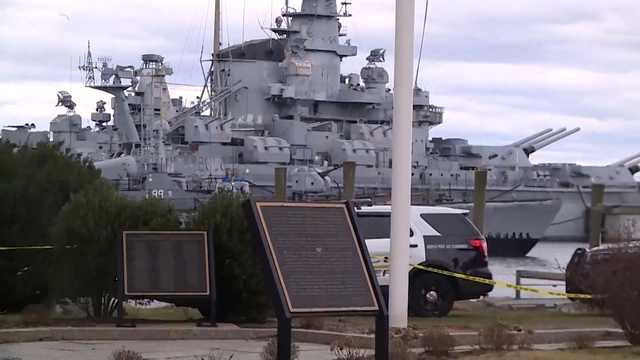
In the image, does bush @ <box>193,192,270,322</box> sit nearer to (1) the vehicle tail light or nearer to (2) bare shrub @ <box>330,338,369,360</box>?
(2) bare shrub @ <box>330,338,369,360</box>

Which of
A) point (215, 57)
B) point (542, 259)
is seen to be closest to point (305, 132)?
point (215, 57)

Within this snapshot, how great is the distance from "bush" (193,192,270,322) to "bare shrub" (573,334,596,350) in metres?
3.47

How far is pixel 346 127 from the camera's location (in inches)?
2928

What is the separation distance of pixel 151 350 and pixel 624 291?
178 inches

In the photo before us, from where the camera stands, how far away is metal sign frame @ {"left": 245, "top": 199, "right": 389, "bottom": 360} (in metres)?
8.56

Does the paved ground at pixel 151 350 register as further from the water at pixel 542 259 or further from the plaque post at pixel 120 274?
the water at pixel 542 259

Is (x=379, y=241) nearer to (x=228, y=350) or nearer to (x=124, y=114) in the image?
(x=228, y=350)

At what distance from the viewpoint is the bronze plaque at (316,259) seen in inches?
345

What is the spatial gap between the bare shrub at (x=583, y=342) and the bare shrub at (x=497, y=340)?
804mm

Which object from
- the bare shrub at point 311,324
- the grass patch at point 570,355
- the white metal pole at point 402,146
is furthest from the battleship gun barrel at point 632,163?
the white metal pole at point 402,146

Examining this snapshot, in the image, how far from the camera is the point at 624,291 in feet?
38.2

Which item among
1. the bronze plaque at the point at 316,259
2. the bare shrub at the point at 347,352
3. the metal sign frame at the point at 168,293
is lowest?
the bare shrub at the point at 347,352

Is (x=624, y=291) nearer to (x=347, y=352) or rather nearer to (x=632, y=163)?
(x=347, y=352)

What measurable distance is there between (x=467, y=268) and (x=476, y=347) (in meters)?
4.65
